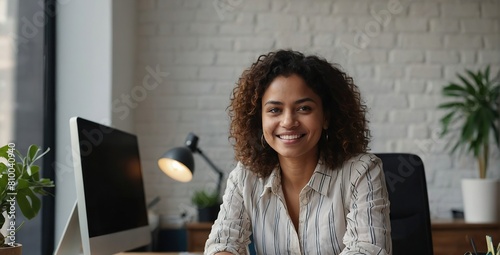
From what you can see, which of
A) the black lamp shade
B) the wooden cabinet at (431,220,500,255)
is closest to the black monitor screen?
the black lamp shade

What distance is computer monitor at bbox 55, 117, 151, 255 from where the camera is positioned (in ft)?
4.97

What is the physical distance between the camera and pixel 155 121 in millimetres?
3283

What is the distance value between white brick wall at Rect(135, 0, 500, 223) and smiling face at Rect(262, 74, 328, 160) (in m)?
1.65

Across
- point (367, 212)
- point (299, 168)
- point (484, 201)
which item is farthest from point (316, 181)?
point (484, 201)

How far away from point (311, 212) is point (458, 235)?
5.18 feet

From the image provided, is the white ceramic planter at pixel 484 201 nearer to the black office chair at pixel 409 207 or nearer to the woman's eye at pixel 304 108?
the black office chair at pixel 409 207

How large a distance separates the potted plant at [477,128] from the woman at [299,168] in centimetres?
151

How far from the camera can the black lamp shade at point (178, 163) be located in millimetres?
2348

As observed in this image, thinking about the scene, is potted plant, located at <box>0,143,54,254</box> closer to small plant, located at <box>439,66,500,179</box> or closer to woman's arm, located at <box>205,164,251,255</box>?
woman's arm, located at <box>205,164,251,255</box>

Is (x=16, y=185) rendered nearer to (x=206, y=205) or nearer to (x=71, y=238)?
(x=71, y=238)

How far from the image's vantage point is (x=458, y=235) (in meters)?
2.95

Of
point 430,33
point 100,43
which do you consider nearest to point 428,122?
point 430,33

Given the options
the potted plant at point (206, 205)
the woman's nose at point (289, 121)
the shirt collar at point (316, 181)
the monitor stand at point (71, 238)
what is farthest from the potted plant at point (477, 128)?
the monitor stand at point (71, 238)

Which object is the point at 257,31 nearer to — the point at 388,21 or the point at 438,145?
the point at 388,21
